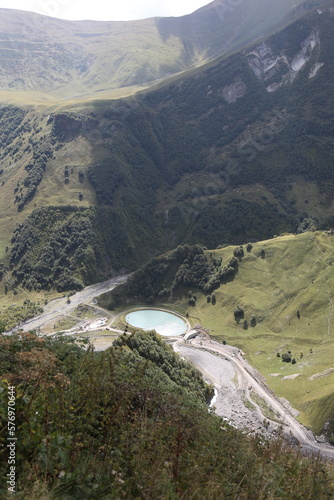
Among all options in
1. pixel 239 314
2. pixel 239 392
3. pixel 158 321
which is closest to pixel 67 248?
pixel 158 321

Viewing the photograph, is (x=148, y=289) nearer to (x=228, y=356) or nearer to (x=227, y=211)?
(x=228, y=356)

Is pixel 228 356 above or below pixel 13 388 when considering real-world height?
above

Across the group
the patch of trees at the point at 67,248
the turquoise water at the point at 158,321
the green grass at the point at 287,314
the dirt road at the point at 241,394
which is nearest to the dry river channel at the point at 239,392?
the dirt road at the point at 241,394

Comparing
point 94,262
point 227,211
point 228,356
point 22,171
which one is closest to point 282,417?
point 228,356

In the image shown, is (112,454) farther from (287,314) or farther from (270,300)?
(270,300)

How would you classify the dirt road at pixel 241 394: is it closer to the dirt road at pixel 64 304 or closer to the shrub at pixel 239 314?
the shrub at pixel 239 314

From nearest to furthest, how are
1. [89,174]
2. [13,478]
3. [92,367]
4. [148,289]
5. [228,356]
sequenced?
[13,478] → [92,367] → [228,356] → [148,289] → [89,174]

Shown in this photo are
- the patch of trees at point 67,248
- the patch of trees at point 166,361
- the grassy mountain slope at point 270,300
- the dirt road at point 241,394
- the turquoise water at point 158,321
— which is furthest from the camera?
the patch of trees at point 67,248
